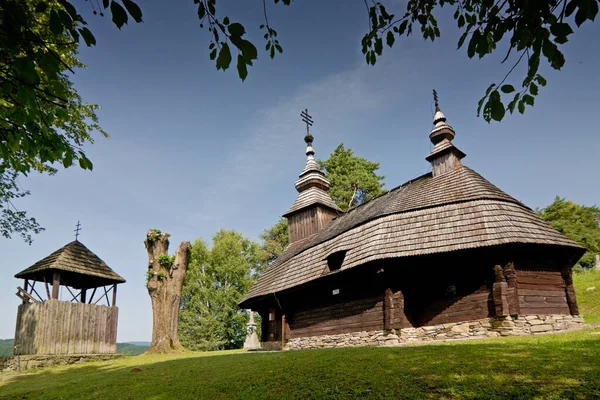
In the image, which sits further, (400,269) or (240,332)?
(240,332)

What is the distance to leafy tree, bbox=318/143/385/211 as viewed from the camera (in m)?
34.3

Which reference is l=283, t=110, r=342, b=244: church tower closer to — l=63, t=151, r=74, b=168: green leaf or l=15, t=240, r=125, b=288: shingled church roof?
l=15, t=240, r=125, b=288: shingled church roof

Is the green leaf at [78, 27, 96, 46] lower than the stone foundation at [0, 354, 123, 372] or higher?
higher

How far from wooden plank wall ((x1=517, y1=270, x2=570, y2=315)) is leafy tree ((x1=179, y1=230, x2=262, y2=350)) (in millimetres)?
27739

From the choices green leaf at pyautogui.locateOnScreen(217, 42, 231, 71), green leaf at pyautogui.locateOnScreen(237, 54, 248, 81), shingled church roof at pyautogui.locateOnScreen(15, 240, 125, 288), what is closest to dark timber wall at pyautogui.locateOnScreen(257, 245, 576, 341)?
green leaf at pyautogui.locateOnScreen(237, 54, 248, 81)

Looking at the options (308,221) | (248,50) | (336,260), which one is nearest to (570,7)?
(248,50)

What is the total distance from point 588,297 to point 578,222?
54.3ft

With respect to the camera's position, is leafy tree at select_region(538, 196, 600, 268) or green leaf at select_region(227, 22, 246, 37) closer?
green leaf at select_region(227, 22, 246, 37)

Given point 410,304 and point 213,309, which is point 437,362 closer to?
point 410,304

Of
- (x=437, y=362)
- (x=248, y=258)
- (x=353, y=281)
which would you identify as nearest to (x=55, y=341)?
(x=353, y=281)

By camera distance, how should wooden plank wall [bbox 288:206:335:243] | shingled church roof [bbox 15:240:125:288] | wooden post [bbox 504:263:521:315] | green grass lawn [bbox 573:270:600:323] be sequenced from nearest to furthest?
wooden post [bbox 504:263:521:315]
green grass lawn [bbox 573:270:600:323]
shingled church roof [bbox 15:240:125:288]
wooden plank wall [bbox 288:206:335:243]

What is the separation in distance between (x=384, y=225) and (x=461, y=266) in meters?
3.10

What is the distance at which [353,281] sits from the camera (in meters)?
14.3

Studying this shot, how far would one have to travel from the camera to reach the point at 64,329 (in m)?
16.6
